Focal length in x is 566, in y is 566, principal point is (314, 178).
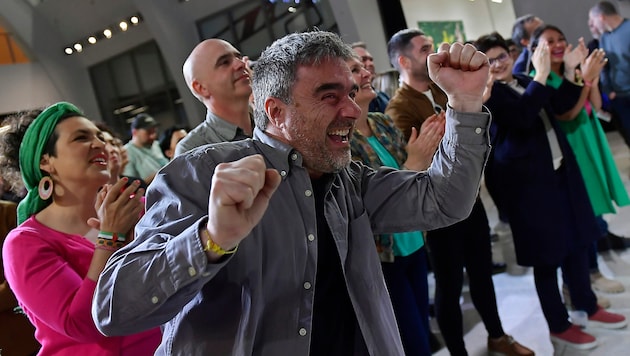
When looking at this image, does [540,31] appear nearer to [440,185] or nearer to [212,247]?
[440,185]

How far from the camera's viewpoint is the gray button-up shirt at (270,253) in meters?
0.89

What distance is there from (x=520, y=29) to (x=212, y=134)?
285 centimetres

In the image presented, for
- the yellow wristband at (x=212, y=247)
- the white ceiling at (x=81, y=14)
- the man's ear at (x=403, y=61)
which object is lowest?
the yellow wristband at (x=212, y=247)

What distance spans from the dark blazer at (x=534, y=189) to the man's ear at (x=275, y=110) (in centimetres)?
159

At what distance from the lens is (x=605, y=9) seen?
12.4 ft

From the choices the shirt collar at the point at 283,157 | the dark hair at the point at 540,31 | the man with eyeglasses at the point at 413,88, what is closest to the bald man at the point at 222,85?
the man with eyeglasses at the point at 413,88

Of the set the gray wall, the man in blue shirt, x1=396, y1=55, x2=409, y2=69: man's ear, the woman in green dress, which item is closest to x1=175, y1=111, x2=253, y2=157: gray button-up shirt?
the man in blue shirt

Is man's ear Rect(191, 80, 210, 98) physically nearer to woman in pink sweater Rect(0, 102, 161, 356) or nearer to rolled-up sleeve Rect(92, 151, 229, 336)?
woman in pink sweater Rect(0, 102, 161, 356)

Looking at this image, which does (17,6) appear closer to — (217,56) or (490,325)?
(217,56)

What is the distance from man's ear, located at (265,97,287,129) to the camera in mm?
1200

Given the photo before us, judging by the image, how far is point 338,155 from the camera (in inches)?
46.8

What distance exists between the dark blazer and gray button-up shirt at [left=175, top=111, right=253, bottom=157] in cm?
123

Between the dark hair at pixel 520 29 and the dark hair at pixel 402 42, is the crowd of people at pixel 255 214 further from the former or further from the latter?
the dark hair at pixel 520 29

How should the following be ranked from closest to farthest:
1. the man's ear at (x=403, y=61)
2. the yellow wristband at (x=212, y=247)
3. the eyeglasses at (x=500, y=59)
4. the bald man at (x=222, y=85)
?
the yellow wristband at (x=212, y=247)
the bald man at (x=222, y=85)
the man's ear at (x=403, y=61)
the eyeglasses at (x=500, y=59)
